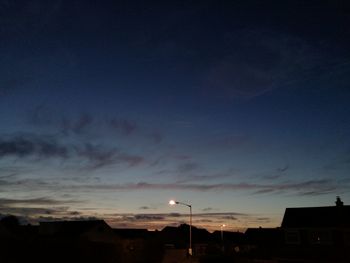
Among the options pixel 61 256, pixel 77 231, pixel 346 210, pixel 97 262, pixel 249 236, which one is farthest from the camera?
pixel 249 236

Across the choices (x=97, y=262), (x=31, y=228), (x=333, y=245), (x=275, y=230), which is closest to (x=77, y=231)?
(x=31, y=228)

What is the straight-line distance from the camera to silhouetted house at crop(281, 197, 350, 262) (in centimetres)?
5288

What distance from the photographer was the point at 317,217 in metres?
57.9

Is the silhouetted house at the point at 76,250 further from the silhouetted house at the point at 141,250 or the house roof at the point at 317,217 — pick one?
the house roof at the point at 317,217

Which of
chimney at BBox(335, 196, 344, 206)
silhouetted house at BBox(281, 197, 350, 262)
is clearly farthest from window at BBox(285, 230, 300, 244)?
chimney at BBox(335, 196, 344, 206)

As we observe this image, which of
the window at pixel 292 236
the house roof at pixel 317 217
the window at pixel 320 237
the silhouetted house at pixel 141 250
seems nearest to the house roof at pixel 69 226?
the silhouetted house at pixel 141 250

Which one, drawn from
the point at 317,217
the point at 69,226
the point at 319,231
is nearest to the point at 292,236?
the point at 319,231

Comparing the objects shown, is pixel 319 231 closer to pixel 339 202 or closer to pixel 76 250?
pixel 339 202

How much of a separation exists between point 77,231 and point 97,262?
30889 millimetres

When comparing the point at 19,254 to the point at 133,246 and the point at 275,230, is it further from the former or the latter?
the point at 275,230

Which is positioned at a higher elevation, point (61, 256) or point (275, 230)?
point (275, 230)

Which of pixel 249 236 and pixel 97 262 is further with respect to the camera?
pixel 249 236

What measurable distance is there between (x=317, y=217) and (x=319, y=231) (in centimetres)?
267

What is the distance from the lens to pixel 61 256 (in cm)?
4134
